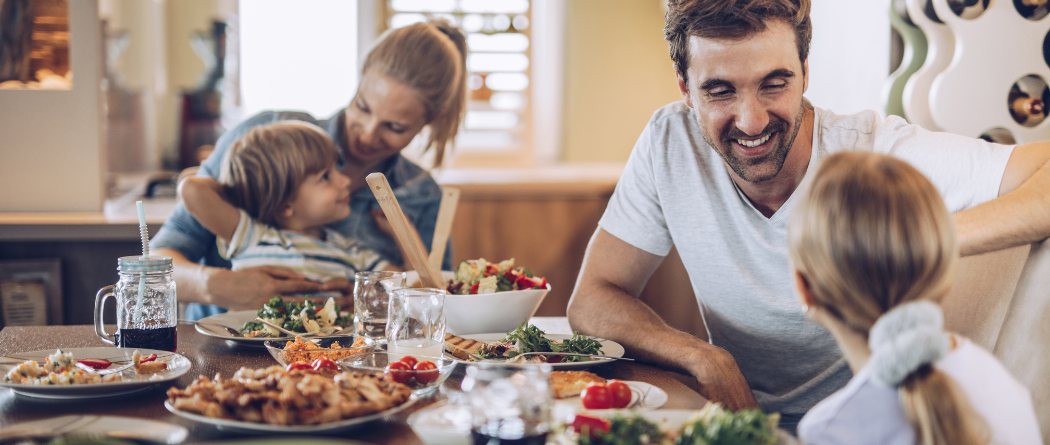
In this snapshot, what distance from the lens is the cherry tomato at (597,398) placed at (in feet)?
3.16

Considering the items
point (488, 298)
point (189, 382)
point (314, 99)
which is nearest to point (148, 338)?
point (189, 382)

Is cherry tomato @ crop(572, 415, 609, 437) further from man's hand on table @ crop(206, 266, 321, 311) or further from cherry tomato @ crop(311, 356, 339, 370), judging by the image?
man's hand on table @ crop(206, 266, 321, 311)

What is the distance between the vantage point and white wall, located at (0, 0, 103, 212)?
2.44m

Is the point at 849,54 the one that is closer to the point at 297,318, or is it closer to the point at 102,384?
the point at 297,318

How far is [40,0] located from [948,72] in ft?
8.81

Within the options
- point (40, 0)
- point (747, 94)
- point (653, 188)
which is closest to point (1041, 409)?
point (747, 94)

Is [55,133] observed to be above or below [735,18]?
below

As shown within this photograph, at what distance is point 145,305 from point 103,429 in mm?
442

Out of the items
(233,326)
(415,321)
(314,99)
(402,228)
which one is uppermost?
(314,99)

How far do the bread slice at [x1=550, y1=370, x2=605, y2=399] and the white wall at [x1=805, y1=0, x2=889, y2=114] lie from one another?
5.30 ft

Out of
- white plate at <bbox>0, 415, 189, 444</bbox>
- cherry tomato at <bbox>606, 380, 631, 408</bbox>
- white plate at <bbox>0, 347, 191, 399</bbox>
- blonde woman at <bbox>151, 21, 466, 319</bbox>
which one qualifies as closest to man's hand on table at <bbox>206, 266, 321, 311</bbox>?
blonde woman at <bbox>151, 21, 466, 319</bbox>

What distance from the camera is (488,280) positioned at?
144 cm

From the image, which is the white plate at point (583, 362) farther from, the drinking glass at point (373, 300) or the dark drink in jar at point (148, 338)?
the dark drink in jar at point (148, 338)

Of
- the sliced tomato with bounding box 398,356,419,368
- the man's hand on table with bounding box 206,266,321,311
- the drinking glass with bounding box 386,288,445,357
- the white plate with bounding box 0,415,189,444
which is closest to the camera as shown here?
the white plate with bounding box 0,415,189,444
